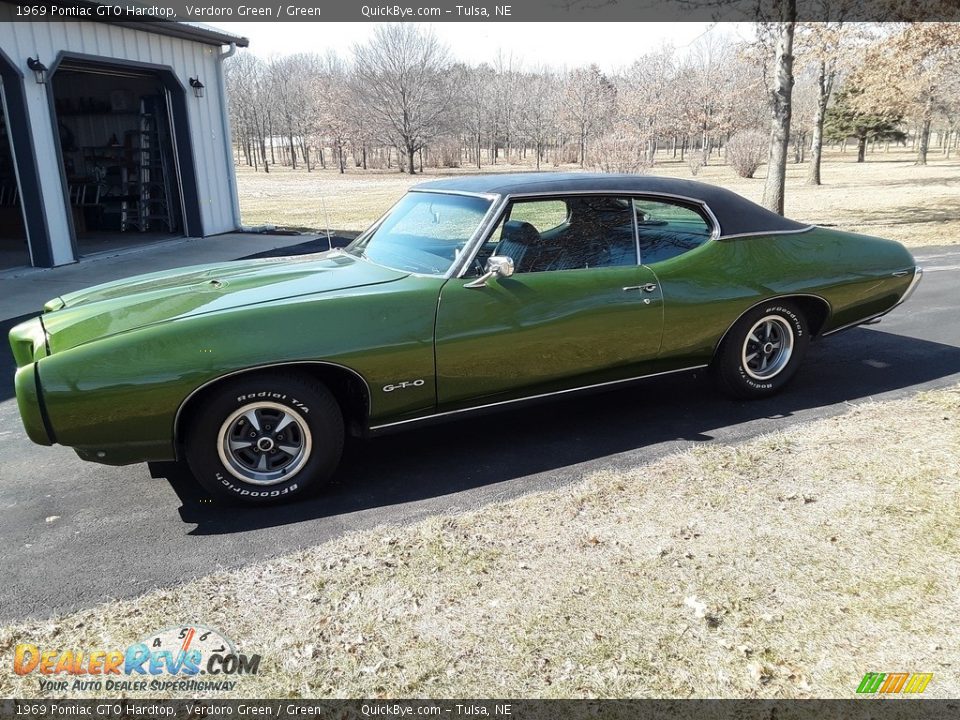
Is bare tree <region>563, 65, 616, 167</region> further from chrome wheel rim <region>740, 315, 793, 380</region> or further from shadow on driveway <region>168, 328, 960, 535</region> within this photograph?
chrome wheel rim <region>740, 315, 793, 380</region>

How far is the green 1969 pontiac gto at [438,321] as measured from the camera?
3.39m

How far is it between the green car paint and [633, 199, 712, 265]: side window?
63mm

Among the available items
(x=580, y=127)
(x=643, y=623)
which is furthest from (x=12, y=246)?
(x=580, y=127)

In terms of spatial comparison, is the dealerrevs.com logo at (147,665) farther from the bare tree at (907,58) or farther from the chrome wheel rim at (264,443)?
the bare tree at (907,58)

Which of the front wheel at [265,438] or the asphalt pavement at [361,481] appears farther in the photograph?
the front wheel at [265,438]

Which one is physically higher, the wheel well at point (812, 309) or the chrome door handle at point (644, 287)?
the chrome door handle at point (644, 287)

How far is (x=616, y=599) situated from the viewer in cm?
285

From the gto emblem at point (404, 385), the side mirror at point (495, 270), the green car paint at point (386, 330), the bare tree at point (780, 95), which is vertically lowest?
the gto emblem at point (404, 385)

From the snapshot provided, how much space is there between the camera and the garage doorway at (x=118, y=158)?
1522 centimetres

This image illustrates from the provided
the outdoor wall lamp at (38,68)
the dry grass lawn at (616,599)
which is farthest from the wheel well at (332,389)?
the outdoor wall lamp at (38,68)

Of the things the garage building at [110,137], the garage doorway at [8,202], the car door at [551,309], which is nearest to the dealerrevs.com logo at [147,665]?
the car door at [551,309]

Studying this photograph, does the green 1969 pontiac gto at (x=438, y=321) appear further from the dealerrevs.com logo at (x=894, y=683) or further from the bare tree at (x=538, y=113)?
the bare tree at (x=538, y=113)

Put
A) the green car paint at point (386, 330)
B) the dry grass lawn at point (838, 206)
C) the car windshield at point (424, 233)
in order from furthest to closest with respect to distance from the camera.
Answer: the dry grass lawn at point (838, 206)
the car windshield at point (424, 233)
the green car paint at point (386, 330)

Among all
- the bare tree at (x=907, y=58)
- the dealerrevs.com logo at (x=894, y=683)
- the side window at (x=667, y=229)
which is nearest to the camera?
the dealerrevs.com logo at (x=894, y=683)
